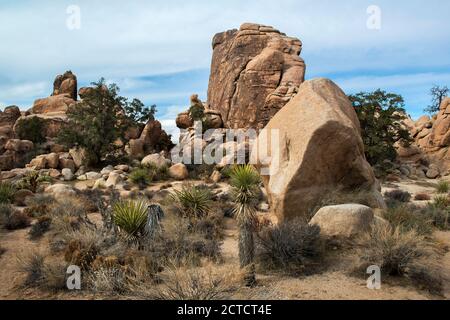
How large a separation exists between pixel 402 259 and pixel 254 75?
33.5 meters

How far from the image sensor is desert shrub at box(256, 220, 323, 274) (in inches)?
267

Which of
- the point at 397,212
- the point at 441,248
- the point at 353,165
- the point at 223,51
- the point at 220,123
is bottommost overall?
the point at 441,248

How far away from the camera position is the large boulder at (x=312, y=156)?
895 centimetres

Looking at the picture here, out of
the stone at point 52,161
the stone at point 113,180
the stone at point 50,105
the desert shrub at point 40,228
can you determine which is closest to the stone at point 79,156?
the stone at point 52,161

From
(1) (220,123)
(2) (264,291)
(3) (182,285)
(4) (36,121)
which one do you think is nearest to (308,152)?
(2) (264,291)

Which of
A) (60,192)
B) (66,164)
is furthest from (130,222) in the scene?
(66,164)

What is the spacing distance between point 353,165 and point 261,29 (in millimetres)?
35262

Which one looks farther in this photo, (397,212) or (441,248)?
(397,212)

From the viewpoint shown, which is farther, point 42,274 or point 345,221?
point 345,221

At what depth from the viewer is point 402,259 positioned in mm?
6203

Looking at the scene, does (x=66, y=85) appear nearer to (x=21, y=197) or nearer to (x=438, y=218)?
(x=21, y=197)

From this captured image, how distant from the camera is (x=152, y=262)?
6770 millimetres

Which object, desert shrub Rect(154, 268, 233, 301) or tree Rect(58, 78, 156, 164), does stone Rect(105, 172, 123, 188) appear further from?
desert shrub Rect(154, 268, 233, 301)
